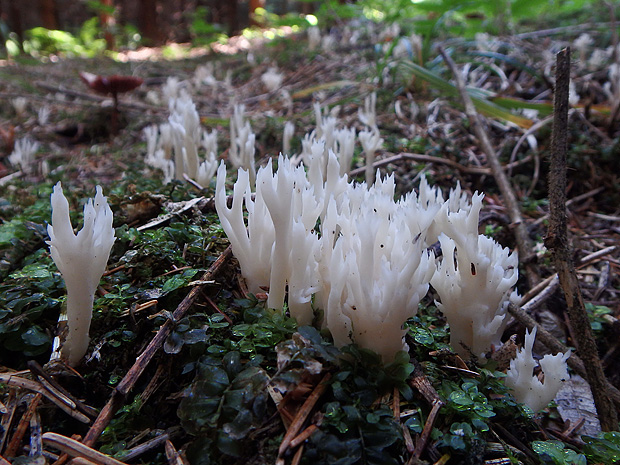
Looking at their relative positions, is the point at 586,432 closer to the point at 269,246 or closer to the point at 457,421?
the point at 457,421

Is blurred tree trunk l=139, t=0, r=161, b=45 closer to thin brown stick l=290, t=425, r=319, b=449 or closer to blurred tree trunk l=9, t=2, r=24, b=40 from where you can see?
blurred tree trunk l=9, t=2, r=24, b=40

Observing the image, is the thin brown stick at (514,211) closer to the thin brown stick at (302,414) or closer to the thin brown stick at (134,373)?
the thin brown stick at (302,414)

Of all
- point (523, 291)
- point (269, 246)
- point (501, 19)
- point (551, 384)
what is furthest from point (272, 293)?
point (501, 19)

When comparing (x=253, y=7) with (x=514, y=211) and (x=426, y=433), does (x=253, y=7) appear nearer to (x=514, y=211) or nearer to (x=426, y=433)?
(x=514, y=211)

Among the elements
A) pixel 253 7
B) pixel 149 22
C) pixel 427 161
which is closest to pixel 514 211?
pixel 427 161

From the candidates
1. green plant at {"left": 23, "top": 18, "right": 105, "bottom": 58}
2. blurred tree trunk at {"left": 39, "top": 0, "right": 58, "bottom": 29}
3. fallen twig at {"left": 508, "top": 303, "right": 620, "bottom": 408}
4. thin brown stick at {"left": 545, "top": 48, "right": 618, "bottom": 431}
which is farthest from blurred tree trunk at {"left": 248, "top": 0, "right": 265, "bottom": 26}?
fallen twig at {"left": 508, "top": 303, "right": 620, "bottom": 408}
